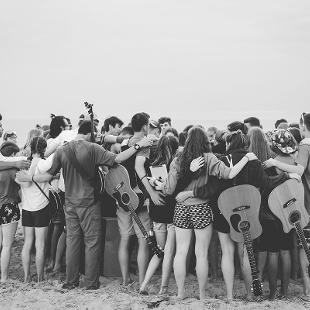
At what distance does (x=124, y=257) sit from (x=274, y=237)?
1676 mm

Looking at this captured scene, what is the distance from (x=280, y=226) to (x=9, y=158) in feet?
10.1

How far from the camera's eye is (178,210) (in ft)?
14.7

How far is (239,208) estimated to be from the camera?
4.29m

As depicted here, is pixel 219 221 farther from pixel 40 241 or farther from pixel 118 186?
pixel 40 241

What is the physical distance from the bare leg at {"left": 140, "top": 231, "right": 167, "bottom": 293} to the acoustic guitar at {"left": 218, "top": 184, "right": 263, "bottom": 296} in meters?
0.84

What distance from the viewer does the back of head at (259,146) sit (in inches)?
179

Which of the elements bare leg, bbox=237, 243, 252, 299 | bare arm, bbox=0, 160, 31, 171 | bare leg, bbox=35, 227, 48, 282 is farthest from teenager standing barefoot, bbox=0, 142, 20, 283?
bare leg, bbox=237, 243, 252, 299

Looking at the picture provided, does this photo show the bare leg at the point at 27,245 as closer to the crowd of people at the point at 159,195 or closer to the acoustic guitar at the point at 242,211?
the crowd of people at the point at 159,195

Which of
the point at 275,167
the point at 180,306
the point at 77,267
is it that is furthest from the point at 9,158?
the point at 275,167

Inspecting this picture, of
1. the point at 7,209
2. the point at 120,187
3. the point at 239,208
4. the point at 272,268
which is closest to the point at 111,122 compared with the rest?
the point at 120,187

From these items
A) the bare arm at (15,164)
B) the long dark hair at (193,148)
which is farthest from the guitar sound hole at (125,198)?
the bare arm at (15,164)

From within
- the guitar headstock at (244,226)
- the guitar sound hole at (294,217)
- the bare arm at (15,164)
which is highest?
the bare arm at (15,164)

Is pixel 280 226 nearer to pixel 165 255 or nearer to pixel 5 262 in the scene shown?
pixel 165 255

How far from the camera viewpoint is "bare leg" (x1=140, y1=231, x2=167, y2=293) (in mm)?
4809
